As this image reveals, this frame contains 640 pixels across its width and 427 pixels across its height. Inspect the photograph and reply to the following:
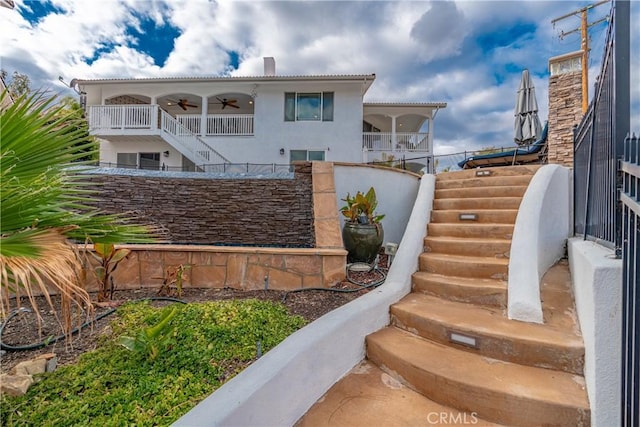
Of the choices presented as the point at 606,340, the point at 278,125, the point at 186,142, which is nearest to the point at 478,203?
the point at 606,340

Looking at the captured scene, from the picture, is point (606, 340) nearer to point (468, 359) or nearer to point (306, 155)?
point (468, 359)

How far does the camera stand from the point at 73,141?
5.23ft

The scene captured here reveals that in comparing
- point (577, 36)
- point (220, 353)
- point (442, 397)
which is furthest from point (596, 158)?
point (577, 36)

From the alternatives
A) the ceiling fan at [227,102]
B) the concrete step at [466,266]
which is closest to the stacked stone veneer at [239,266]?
the concrete step at [466,266]

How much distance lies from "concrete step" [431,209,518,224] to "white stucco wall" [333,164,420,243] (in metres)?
1.06

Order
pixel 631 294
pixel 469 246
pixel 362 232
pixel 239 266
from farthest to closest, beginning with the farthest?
pixel 362 232
pixel 239 266
pixel 469 246
pixel 631 294

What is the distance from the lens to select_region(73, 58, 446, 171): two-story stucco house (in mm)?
11309

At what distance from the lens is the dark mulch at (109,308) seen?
2441mm

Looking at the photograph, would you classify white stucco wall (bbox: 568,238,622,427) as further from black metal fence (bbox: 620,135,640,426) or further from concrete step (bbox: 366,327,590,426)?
black metal fence (bbox: 620,135,640,426)

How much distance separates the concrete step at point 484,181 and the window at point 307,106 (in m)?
8.25

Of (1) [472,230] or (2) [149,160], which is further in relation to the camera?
(2) [149,160]

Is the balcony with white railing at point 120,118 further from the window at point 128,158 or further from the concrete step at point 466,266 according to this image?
the concrete step at point 466,266

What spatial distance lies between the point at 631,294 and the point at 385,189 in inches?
160

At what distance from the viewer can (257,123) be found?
12.0 metres
